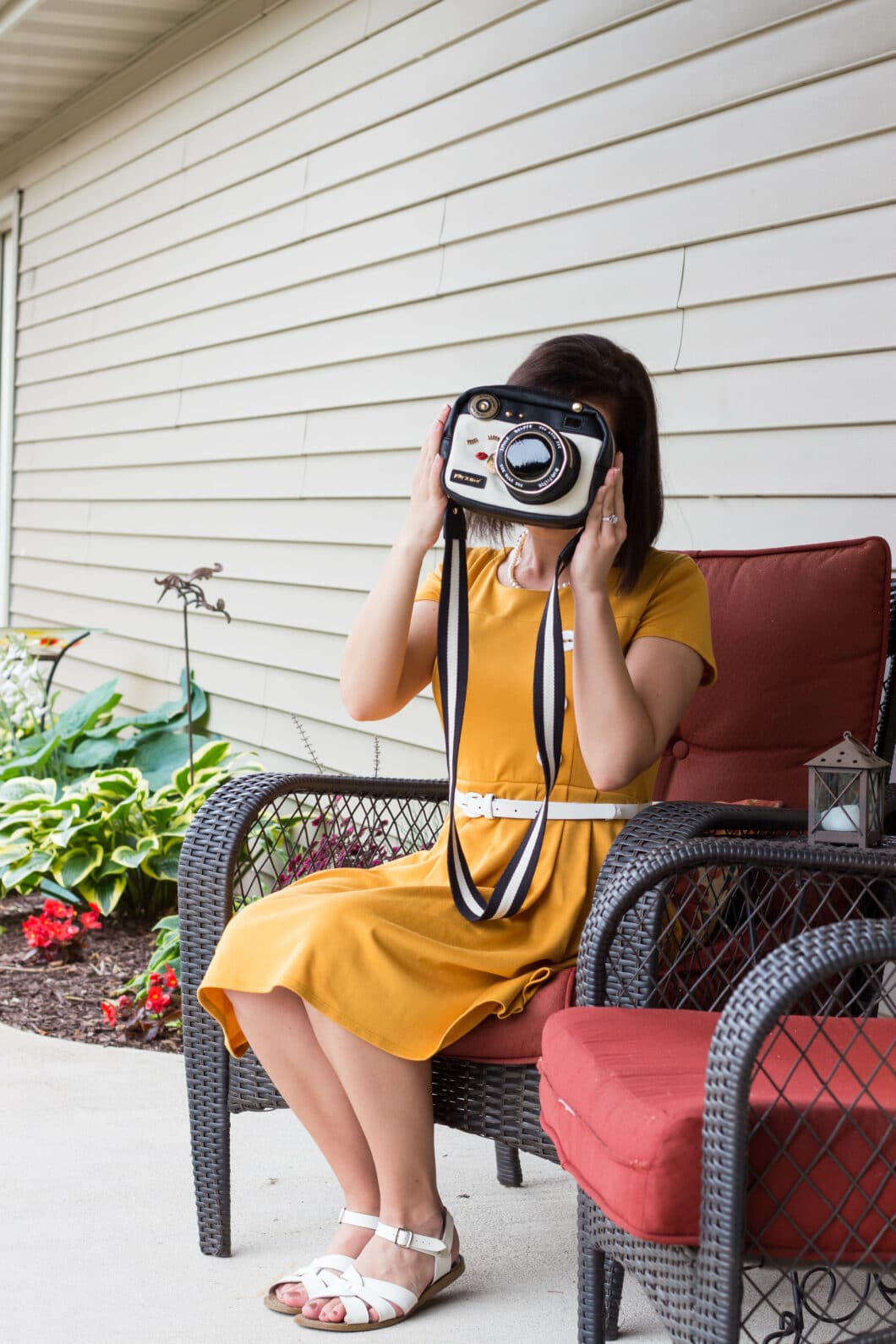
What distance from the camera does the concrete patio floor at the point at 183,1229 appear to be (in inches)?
A: 65.8

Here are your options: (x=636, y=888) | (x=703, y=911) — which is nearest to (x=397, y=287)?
(x=703, y=911)

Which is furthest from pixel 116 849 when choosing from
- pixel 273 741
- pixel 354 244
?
pixel 354 244

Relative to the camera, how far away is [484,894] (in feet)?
5.66

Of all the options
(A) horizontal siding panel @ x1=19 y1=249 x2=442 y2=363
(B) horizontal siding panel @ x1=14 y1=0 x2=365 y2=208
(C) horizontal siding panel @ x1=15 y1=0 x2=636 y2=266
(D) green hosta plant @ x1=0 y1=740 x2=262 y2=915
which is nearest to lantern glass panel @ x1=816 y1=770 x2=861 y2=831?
(C) horizontal siding panel @ x1=15 y1=0 x2=636 y2=266

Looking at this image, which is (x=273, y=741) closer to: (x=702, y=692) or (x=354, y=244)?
(x=354, y=244)

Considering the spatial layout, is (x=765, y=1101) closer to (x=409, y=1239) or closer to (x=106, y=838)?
(x=409, y=1239)

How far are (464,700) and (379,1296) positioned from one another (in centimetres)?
70

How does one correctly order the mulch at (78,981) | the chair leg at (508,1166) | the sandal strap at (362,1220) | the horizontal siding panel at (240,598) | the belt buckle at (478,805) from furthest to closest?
the horizontal siding panel at (240,598)
the mulch at (78,981)
the chair leg at (508,1166)
the belt buckle at (478,805)
the sandal strap at (362,1220)

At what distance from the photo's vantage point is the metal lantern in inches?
64.3

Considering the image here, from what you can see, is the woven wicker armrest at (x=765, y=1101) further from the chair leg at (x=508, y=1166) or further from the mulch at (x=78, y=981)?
the mulch at (x=78, y=981)

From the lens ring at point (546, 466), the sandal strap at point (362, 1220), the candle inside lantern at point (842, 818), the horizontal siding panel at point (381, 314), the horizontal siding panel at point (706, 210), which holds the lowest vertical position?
the sandal strap at point (362, 1220)

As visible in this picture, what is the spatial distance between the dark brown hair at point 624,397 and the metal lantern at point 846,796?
0.33 m

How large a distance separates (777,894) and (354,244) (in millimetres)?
2451

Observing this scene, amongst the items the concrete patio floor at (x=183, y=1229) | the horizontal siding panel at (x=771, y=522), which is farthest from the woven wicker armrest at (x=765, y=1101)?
the horizontal siding panel at (x=771, y=522)
